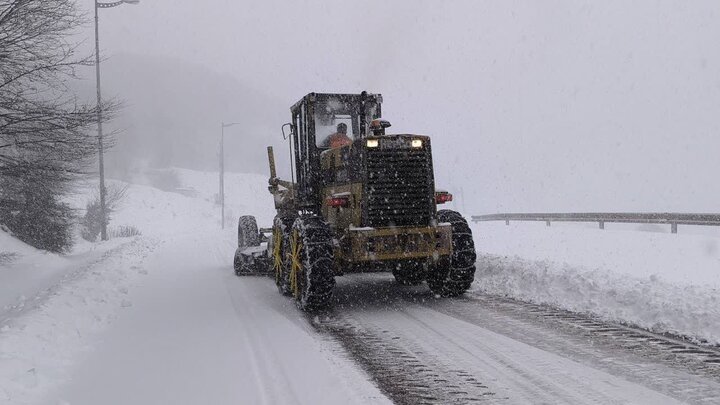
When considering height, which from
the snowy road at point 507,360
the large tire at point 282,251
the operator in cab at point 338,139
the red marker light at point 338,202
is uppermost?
the operator in cab at point 338,139

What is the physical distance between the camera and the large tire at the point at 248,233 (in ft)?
40.5

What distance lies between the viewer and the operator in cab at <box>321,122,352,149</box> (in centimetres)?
831

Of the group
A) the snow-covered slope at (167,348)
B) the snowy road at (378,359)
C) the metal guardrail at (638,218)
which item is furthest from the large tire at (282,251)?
the metal guardrail at (638,218)

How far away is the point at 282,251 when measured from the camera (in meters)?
8.52

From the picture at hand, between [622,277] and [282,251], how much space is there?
4958 mm

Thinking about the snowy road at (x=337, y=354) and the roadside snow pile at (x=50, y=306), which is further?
the roadside snow pile at (x=50, y=306)

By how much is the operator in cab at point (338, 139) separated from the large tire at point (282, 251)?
1.32 meters

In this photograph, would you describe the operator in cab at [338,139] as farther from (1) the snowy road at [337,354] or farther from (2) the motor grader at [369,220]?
(1) the snowy road at [337,354]

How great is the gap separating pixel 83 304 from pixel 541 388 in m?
5.91

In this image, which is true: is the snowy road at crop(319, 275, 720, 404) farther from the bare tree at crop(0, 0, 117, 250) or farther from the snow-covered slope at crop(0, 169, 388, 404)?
the bare tree at crop(0, 0, 117, 250)

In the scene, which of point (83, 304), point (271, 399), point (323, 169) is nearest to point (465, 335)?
point (271, 399)

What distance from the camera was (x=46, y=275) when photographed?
11930 mm

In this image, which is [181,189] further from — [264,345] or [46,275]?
[264,345]

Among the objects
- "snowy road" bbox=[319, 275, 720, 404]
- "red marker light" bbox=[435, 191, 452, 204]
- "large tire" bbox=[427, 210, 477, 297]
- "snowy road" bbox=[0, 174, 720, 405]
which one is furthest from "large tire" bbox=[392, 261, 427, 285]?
"snowy road" bbox=[319, 275, 720, 404]
